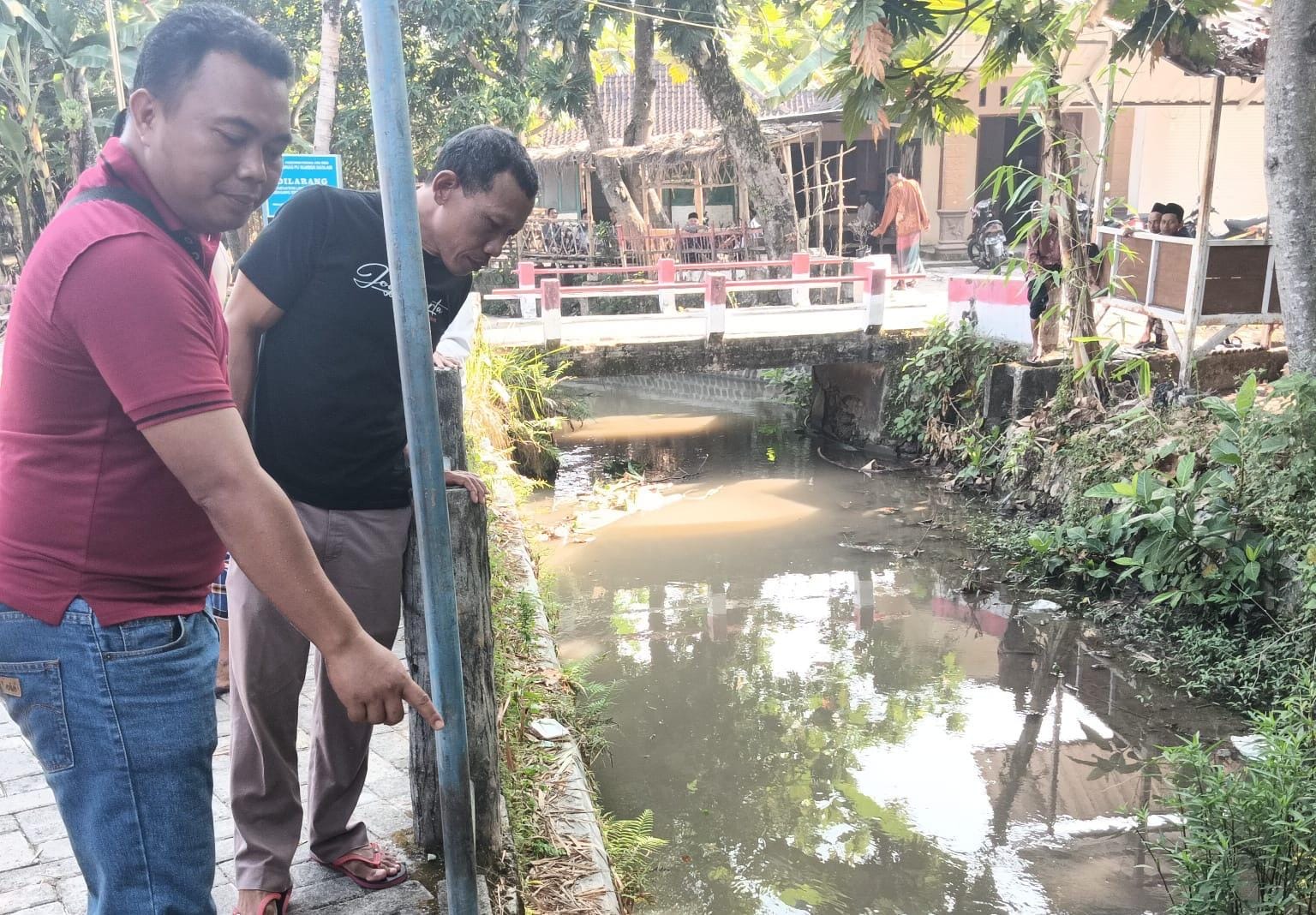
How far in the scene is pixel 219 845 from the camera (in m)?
2.65

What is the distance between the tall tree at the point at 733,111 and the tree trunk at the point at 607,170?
4.14 ft

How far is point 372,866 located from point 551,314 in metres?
7.98

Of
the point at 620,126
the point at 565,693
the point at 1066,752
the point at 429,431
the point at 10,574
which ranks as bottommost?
the point at 1066,752

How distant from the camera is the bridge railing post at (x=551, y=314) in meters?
9.91

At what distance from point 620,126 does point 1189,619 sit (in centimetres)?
1604

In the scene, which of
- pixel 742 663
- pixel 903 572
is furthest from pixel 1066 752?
pixel 903 572

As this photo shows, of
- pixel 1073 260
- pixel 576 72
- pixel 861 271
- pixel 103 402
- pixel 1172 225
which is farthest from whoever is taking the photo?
pixel 576 72

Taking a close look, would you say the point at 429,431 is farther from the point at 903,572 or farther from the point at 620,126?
the point at 620,126

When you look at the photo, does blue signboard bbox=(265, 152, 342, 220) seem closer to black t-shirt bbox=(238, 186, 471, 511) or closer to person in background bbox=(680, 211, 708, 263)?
black t-shirt bbox=(238, 186, 471, 511)

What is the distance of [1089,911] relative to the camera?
12.3ft

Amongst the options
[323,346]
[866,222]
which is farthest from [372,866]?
[866,222]

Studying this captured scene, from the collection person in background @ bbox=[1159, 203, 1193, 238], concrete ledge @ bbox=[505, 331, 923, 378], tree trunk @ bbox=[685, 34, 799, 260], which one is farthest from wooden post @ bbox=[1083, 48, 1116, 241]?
tree trunk @ bbox=[685, 34, 799, 260]

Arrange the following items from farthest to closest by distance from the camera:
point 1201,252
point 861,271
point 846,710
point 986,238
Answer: point 986,238, point 861,271, point 1201,252, point 846,710

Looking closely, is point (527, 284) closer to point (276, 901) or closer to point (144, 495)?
point (276, 901)
